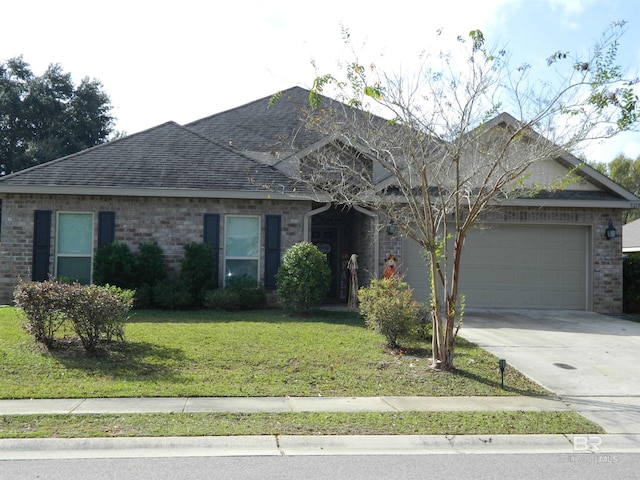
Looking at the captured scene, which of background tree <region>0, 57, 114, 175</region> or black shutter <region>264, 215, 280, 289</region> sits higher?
background tree <region>0, 57, 114, 175</region>

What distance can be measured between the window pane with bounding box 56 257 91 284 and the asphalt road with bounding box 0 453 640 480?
401 inches

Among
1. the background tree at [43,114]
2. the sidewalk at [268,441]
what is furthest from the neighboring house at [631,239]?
the background tree at [43,114]

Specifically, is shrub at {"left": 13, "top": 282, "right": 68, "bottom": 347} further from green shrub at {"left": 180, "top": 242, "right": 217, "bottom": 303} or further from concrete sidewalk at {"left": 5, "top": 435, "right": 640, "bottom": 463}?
green shrub at {"left": 180, "top": 242, "right": 217, "bottom": 303}

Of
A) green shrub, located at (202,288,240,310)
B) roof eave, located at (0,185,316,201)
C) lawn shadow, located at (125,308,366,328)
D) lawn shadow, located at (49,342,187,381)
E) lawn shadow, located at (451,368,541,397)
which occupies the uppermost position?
roof eave, located at (0,185,316,201)

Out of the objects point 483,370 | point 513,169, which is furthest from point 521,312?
point 513,169

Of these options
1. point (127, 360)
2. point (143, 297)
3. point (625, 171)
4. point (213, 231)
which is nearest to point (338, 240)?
point (213, 231)

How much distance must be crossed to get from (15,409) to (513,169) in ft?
23.6

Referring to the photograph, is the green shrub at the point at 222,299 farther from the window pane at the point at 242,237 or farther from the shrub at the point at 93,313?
the shrub at the point at 93,313

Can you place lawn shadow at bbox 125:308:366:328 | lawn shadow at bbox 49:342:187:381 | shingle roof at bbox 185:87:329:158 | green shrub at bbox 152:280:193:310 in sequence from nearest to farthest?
lawn shadow at bbox 49:342:187:381 → lawn shadow at bbox 125:308:366:328 → green shrub at bbox 152:280:193:310 → shingle roof at bbox 185:87:329:158

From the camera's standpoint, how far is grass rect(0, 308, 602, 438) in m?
6.37

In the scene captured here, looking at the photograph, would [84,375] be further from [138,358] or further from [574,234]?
[574,234]

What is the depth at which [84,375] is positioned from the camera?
827cm

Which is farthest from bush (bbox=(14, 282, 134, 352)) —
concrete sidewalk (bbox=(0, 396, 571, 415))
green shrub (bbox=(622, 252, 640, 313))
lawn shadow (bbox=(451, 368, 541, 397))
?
green shrub (bbox=(622, 252, 640, 313))

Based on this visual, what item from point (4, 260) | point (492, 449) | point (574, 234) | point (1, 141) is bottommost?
point (492, 449)
